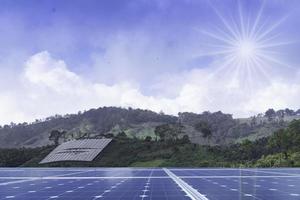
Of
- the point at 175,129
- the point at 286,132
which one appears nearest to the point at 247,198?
the point at 286,132

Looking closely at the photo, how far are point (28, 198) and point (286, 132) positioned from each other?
8218 cm

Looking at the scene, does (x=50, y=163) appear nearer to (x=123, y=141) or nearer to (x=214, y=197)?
(x=123, y=141)

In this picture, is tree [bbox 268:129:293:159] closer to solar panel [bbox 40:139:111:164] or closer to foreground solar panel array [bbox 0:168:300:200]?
solar panel [bbox 40:139:111:164]

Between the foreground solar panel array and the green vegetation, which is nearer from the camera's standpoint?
the foreground solar panel array

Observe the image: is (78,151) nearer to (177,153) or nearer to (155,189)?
(177,153)

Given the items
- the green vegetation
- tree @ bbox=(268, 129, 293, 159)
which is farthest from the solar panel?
tree @ bbox=(268, 129, 293, 159)

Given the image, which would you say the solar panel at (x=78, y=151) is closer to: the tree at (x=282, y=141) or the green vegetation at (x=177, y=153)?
the green vegetation at (x=177, y=153)

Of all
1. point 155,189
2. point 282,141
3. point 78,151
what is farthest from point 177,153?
point 155,189

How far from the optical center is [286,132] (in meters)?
95.6

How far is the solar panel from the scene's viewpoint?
4567 inches

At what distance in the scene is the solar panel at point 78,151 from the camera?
11600cm

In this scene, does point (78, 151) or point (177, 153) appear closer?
point (177, 153)

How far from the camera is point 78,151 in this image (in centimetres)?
12250

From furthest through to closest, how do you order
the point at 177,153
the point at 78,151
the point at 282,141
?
the point at 78,151, the point at 177,153, the point at 282,141
